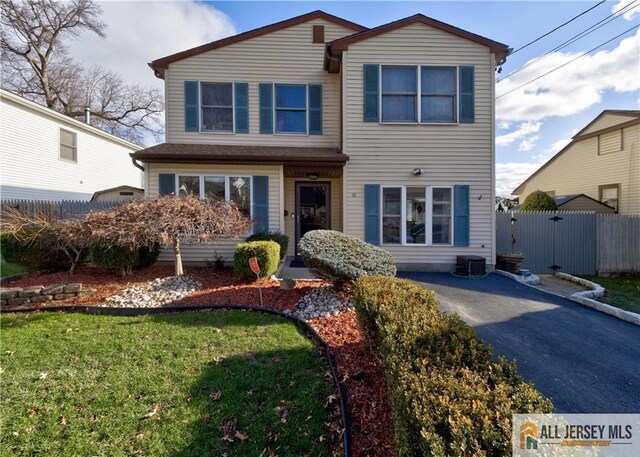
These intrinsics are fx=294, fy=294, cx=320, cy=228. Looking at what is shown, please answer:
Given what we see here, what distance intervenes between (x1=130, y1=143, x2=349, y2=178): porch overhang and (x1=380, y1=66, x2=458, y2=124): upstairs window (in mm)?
2136

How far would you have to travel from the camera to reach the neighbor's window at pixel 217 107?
9.62 metres

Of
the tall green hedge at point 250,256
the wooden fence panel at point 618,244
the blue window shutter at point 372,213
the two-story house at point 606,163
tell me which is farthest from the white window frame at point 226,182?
the two-story house at point 606,163

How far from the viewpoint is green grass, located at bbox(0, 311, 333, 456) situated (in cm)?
243

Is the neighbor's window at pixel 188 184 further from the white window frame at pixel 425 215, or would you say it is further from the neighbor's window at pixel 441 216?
the neighbor's window at pixel 441 216

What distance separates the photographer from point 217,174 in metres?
8.68

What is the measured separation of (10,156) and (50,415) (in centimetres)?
1404

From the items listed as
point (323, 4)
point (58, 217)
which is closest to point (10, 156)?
point (58, 217)

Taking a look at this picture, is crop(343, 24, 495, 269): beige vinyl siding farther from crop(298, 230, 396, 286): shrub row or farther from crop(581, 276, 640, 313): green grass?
crop(298, 230, 396, 286): shrub row

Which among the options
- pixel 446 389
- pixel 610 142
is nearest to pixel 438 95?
pixel 446 389

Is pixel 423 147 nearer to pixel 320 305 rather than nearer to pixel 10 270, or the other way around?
pixel 320 305

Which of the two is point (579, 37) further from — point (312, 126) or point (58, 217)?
point (58, 217)

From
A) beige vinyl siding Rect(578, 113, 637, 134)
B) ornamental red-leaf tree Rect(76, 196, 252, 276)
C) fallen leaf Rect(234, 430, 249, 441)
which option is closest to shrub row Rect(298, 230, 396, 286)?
ornamental red-leaf tree Rect(76, 196, 252, 276)

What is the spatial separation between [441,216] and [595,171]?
456 inches

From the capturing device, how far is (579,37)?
10172 mm
